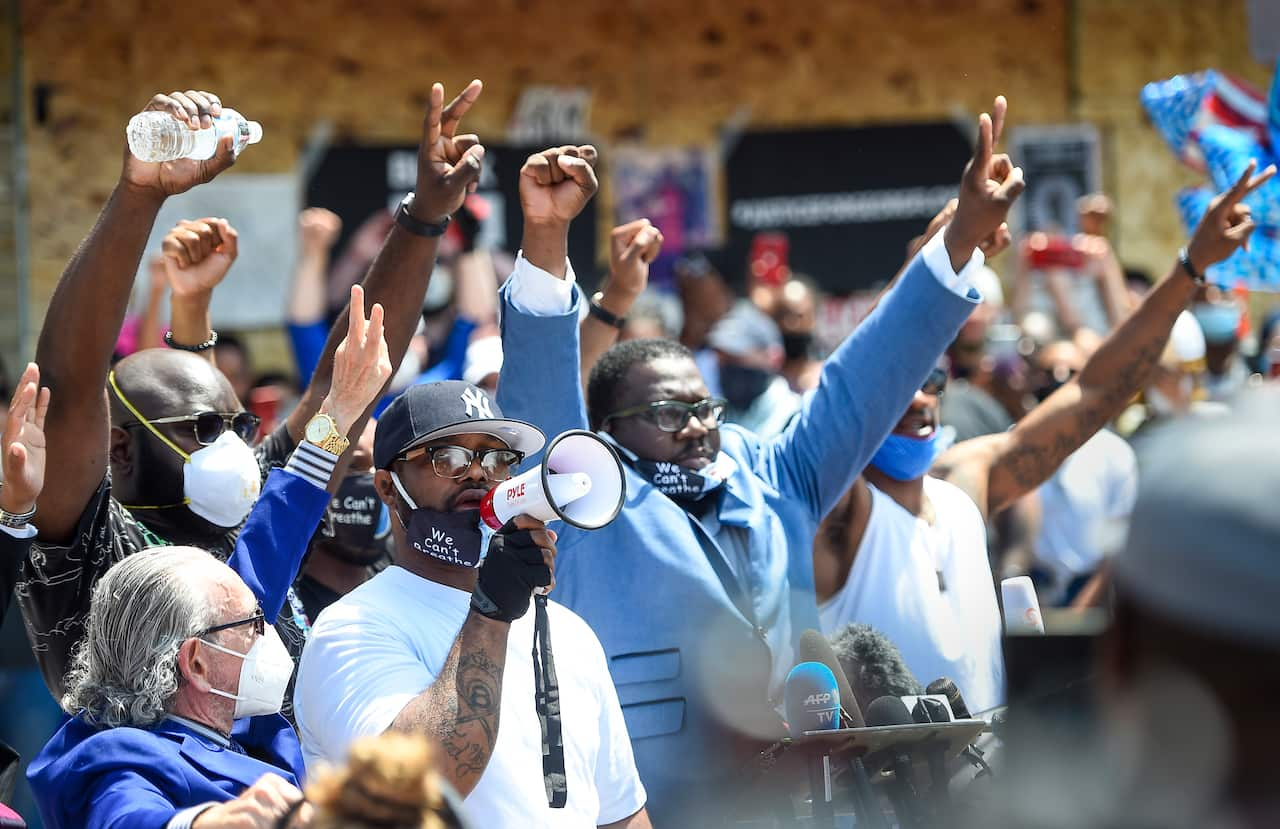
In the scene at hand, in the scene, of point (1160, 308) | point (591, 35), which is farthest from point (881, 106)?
point (1160, 308)

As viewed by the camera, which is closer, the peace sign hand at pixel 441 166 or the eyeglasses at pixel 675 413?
Answer: the peace sign hand at pixel 441 166

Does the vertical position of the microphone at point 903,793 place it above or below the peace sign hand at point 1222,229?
below

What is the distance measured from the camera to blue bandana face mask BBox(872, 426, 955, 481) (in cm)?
450

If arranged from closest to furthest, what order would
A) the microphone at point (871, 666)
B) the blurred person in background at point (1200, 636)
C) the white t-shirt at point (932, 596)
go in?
1. the blurred person in background at point (1200, 636)
2. the microphone at point (871, 666)
3. the white t-shirt at point (932, 596)

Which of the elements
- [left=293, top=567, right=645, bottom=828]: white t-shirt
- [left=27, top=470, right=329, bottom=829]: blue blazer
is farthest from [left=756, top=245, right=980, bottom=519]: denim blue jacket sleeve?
[left=27, top=470, right=329, bottom=829]: blue blazer

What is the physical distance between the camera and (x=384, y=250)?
394cm

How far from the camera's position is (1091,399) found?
4.76 m

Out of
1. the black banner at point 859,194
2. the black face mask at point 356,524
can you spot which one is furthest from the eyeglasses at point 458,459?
the black banner at point 859,194

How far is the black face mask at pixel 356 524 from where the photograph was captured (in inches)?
174

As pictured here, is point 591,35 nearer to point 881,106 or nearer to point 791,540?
point 881,106

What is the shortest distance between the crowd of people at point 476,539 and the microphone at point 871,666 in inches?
0.5

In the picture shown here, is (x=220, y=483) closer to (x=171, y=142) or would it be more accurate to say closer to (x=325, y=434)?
(x=325, y=434)

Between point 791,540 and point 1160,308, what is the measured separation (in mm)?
1477

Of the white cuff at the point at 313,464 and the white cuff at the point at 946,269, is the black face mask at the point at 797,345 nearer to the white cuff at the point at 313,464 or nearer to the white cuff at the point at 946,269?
the white cuff at the point at 946,269
